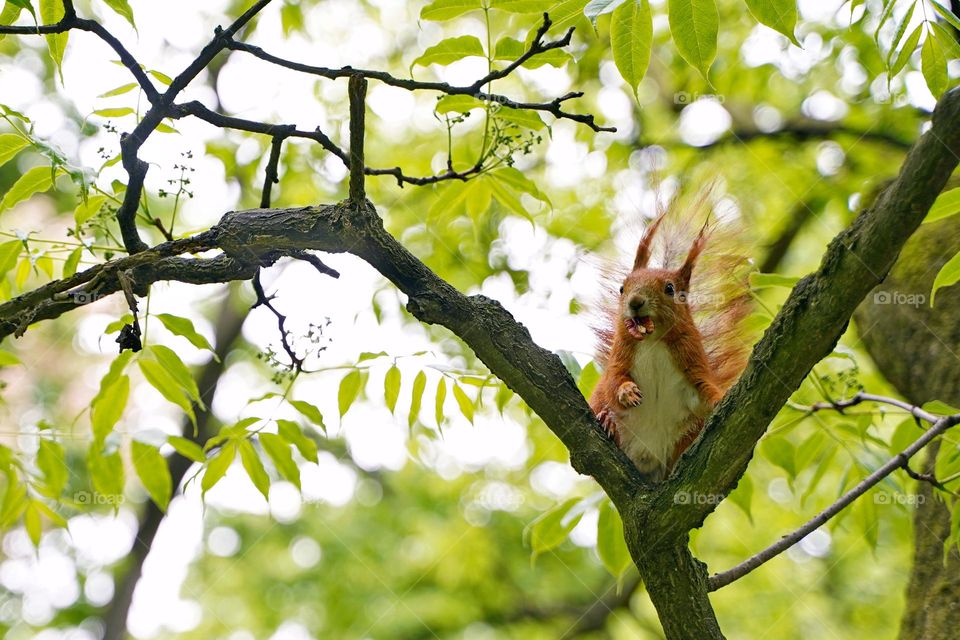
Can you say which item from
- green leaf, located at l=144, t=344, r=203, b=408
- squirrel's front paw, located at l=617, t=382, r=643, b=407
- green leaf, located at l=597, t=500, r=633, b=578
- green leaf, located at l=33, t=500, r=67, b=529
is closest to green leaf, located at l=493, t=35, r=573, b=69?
squirrel's front paw, located at l=617, t=382, r=643, b=407

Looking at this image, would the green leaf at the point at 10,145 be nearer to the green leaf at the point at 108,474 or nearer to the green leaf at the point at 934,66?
the green leaf at the point at 108,474

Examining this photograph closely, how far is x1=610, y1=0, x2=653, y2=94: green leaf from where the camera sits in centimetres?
143

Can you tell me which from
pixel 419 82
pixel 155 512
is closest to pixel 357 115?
pixel 419 82

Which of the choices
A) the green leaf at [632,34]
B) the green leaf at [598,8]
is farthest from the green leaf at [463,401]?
the green leaf at [598,8]

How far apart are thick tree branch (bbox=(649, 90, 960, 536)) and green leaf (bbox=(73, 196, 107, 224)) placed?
1.29m

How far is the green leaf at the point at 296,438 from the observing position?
197cm

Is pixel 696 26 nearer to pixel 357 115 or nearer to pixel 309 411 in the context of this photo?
pixel 357 115

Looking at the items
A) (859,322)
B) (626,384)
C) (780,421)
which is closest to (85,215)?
(626,384)

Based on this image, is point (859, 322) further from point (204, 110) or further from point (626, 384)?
point (204, 110)

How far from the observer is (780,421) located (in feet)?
7.57

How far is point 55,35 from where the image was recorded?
Answer: 1.60 meters

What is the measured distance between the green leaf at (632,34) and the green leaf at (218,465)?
1.23m

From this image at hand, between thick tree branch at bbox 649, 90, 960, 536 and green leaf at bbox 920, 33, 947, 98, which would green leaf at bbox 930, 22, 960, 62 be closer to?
green leaf at bbox 920, 33, 947, 98

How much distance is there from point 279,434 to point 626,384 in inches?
32.0
